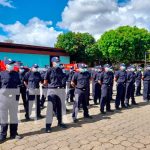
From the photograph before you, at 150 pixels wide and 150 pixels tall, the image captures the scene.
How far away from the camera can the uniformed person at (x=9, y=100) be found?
6086 millimetres

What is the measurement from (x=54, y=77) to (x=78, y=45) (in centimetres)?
2731

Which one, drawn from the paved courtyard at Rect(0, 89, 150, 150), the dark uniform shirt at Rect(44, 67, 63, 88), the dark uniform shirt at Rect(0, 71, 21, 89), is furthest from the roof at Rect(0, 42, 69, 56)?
the dark uniform shirt at Rect(0, 71, 21, 89)

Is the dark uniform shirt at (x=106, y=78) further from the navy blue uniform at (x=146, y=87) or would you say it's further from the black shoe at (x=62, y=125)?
the navy blue uniform at (x=146, y=87)

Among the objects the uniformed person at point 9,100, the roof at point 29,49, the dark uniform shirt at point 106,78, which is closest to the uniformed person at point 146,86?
the dark uniform shirt at point 106,78

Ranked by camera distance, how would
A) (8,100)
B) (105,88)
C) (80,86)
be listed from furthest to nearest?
(105,88), (80,86), (8,100)

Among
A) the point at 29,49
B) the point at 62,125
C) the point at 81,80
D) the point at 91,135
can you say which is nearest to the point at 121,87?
the point at 81,80

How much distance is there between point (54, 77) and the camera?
23.4ft

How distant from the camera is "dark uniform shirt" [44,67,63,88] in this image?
7.12 metres

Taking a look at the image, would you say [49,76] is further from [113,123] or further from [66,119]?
[113,123]

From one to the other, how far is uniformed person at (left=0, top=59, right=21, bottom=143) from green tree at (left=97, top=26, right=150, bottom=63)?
1364 inches

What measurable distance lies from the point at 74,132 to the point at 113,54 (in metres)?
34.8

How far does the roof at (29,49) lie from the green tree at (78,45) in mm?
994

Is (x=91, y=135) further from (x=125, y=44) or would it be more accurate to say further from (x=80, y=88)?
(x=125, y=44)

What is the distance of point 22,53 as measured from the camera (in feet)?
92.3
